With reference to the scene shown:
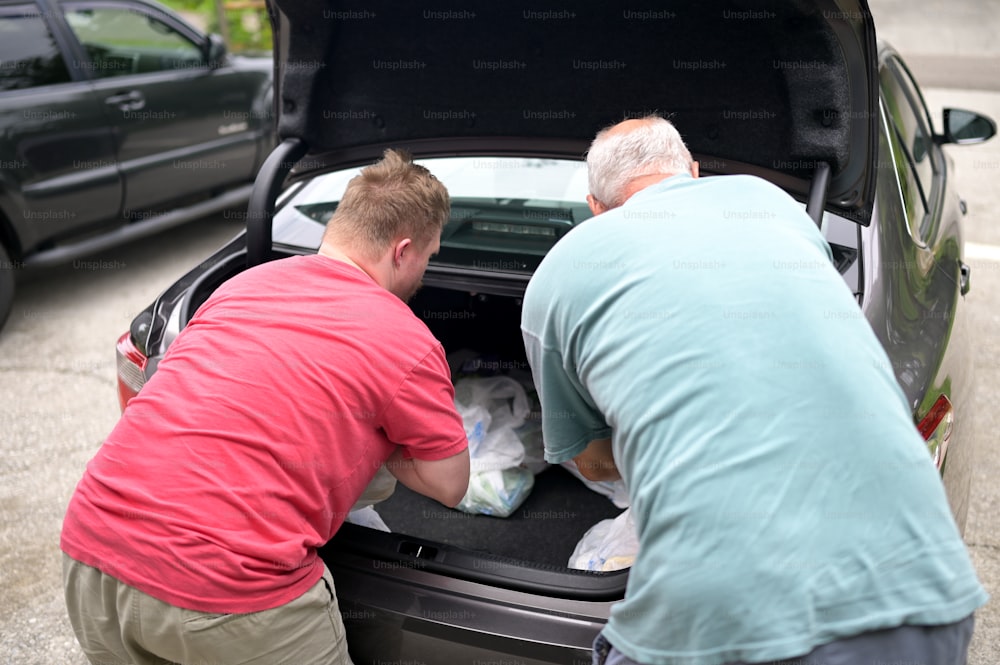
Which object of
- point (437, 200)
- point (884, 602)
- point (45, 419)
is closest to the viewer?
point (884, 602)

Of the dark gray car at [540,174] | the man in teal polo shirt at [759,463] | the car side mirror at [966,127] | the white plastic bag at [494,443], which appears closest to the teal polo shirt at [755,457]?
the man in teal polo shirt at [759,463]

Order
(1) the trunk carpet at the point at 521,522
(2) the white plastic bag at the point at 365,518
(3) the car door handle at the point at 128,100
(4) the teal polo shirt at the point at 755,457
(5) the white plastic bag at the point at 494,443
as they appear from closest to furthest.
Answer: (4) the teal polo shirt at the point at 755,457 < (2) the white plastic bag at the point at 365,518 < (1) the trunk carpet at the point at 521,522 < (5) the white plastic bag at the point at 494,443 < (3) the car door handle at the point at 128,100

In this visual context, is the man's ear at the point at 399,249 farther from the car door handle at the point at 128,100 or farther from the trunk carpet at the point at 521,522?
the car door handle at the point at 128,100

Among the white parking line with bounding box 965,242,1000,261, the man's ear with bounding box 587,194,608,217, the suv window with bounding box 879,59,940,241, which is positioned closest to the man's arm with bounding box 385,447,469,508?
the man's ear with bounding box 587,194,608,217

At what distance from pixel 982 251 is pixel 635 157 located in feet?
15.5

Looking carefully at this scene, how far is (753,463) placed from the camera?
1.24 metres

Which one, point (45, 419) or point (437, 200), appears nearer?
point (437, 200)

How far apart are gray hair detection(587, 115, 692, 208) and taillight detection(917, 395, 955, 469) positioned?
0.83 m

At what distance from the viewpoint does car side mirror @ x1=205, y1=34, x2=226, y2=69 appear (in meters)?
5.84

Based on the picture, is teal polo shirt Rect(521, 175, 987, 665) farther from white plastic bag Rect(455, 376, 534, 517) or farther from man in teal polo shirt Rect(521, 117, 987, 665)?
white plastic bag Rect(455, 376, 534, 517)

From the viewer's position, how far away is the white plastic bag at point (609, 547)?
2.12 meters

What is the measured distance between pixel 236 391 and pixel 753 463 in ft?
3.19

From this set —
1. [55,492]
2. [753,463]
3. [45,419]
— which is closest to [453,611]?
[753,463]

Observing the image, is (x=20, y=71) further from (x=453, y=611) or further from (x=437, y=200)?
(x=453, y=611)
